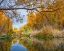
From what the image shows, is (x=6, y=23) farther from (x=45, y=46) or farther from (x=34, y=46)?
(x=45, y=46)

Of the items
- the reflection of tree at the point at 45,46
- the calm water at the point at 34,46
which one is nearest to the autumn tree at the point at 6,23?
the calm water at the point at 34,46

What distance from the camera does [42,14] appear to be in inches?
388

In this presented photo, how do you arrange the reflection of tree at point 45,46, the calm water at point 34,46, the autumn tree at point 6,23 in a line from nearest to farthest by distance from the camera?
the autumn tree at point 6,23, the reflection of tree at point 45,46, the calm water at point 34,46

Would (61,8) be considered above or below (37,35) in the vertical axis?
above

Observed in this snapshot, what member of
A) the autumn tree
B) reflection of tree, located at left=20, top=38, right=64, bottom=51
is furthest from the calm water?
the autumn tree

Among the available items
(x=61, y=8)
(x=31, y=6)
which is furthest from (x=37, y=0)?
(x=61, y=8)

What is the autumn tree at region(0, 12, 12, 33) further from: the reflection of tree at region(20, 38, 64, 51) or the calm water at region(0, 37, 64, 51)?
the reflection of tree at region(20, 38, 64, 51)

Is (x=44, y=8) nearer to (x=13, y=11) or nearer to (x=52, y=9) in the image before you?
(x=52, y=9)

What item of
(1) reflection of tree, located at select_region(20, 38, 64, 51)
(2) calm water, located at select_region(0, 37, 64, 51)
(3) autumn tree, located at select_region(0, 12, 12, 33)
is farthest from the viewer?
(2) calm water, located at select_region(0, 37, 64, 51)

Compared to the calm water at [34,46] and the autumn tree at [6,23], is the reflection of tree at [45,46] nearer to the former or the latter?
the calm water at [34,46]

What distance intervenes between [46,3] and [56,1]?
0.39 m

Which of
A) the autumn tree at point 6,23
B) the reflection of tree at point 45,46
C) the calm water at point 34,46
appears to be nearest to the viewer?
the autumn tree at point 6,23

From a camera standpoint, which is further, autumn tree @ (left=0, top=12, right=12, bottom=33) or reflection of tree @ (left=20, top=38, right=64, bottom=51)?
reflection of tree @ (left=20, top=38, right=64, bottom=51)

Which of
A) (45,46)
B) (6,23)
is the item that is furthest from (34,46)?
(6,23)
